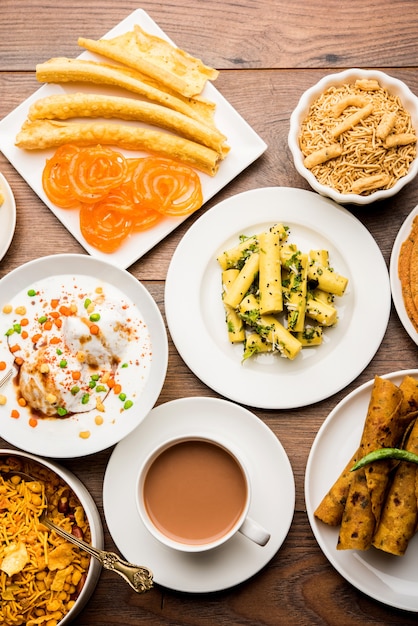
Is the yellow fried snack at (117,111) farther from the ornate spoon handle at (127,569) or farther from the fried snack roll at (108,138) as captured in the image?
the ornate spoon handle at (127,569)

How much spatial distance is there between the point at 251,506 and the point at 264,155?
3.94ft

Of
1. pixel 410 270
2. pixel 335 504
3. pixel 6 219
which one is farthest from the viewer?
pixel 6 219

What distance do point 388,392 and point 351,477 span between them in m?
0.30

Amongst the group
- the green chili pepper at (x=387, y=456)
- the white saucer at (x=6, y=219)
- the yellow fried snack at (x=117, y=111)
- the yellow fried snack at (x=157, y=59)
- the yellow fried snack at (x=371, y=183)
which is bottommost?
the green chili pepper at (x=387, y=456)

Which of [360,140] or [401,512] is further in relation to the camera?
→ [360,140]

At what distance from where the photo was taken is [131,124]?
7.55 ft

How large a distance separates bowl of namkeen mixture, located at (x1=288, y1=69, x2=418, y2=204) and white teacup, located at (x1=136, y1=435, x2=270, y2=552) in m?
0.92

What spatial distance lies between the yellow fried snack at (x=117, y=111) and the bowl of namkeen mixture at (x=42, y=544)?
117 cm

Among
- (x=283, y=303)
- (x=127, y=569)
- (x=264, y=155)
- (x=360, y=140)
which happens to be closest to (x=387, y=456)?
(x=283, y=303)

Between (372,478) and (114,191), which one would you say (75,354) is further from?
Result: (372,478)

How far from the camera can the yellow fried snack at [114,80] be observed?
2.24 metres

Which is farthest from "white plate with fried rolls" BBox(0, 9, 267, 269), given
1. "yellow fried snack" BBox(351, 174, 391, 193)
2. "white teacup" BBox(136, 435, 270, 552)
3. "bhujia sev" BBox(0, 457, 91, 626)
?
"bhujia sev" BBox(0, 457, 91, 626)

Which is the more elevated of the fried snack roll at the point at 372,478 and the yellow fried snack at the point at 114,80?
the yellow fried snack at the point at 114,80

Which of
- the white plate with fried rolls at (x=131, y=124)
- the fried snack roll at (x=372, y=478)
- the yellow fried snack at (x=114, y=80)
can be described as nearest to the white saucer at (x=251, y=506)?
the fried snack roll at (x=372, y=478)
